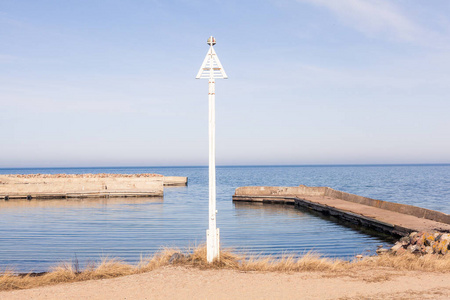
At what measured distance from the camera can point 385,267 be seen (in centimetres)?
931

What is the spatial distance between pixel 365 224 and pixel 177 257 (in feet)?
47.4

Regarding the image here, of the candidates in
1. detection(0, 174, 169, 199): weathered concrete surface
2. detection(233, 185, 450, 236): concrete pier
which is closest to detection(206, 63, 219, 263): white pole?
detection(233, 185, 450, 236): concrete pier

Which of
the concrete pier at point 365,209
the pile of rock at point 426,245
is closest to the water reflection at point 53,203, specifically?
the concrete pier at point 365,209

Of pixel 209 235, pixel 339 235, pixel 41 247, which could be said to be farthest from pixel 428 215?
pixel 41 247

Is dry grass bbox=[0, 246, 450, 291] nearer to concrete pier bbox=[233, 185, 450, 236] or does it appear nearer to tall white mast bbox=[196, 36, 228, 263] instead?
tall white mast bbox=[196, 36, 228, 263]

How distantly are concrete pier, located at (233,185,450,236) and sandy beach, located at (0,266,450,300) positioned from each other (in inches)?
374

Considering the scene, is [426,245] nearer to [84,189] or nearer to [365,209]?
[365,209]

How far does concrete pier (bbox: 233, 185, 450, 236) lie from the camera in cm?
1830

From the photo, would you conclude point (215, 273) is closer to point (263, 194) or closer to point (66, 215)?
point (66, 215)

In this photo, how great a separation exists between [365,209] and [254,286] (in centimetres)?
1950

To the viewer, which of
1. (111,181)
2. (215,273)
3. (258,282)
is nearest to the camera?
(258,282)

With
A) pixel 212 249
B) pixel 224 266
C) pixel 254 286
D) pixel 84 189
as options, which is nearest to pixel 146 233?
pixel 212 249

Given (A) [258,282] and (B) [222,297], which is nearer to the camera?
(B) [222,297]

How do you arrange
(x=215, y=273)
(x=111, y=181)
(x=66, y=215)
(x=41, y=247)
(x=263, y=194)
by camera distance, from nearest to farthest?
(x=215, y=273)
(x=41, y=247)
(x=66, y=215)
(x=263, y=194)
(x=111, y=181)
